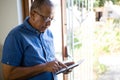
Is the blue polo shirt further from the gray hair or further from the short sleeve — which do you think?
the gray hair

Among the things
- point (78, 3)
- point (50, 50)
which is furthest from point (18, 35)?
point (78, 3)

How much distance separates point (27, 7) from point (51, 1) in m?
0.56

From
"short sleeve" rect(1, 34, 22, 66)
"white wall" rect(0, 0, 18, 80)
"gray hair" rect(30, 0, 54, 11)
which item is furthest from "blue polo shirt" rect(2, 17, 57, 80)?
"white wall" rect(0, 0, 18, 80)

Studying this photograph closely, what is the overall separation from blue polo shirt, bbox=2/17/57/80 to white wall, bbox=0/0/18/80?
456mm

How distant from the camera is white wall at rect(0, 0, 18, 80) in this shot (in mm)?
1599

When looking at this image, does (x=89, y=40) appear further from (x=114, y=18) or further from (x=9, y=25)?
(x=9, y=25)

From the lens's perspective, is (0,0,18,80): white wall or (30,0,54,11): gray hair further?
(0,0,18,80): white wall

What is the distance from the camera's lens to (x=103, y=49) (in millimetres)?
2342

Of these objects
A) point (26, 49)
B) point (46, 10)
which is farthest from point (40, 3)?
point (26, 49)

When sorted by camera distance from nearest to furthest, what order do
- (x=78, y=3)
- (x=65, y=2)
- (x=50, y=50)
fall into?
(x=50, y=50) → (x=65, y=2) → (x=78, y=3)

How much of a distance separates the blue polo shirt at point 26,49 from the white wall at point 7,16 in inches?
17.9

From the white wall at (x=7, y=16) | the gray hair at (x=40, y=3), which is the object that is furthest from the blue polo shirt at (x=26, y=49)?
the white wall at (x=7, y=16)

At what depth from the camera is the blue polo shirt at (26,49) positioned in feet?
3.62

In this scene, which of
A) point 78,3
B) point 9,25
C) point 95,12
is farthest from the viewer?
point 95,12
